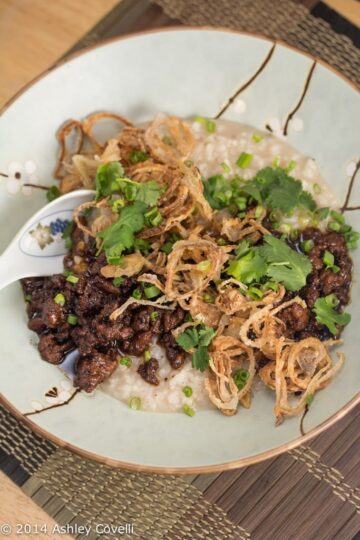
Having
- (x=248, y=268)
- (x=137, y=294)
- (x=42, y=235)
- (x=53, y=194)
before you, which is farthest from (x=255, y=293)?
(x=53, y=194)

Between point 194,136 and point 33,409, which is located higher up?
point 194,136

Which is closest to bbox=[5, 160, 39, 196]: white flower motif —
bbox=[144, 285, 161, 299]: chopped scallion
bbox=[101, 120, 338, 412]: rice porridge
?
bbox=[101, 120, 338, 412]: rice porridge

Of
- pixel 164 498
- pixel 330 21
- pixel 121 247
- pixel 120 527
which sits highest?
pixel 330 21

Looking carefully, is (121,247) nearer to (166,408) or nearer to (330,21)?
(166,408)

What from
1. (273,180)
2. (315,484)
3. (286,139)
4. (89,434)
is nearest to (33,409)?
(89,434)

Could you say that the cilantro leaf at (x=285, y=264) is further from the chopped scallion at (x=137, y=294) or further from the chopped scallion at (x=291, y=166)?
the chopped scallion at (x=137, y=294)
